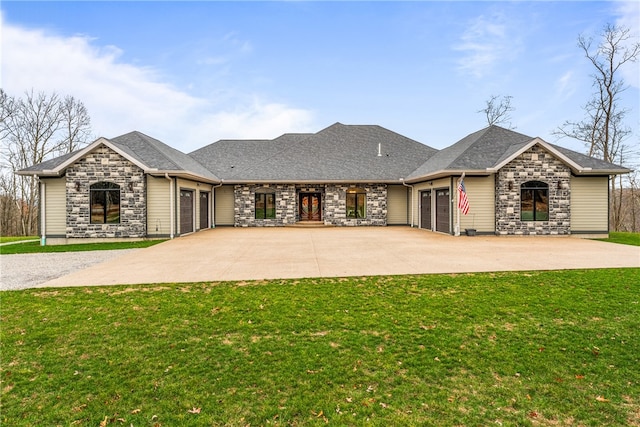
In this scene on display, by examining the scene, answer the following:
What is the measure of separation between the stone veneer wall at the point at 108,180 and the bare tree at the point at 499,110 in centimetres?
2895

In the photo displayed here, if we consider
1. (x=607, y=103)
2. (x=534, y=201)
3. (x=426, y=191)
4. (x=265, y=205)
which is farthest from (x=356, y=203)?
(x=607, y=103)

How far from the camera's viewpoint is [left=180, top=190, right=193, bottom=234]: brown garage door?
54.4ft

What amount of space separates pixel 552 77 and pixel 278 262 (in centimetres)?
2156

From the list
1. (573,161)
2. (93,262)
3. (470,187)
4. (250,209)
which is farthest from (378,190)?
(93,262)

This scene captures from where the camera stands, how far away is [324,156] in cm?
2383

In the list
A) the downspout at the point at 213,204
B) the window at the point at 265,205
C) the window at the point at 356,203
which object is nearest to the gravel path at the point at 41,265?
the downspout at the point at 213,204

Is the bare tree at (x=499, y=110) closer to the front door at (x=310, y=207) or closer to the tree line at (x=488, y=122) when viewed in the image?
the tree line at (x=488, y=122)

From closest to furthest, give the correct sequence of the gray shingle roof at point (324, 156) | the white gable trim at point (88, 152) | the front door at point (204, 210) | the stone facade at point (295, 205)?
the white gable trim at point (88, 152) → the front door at point (204, 210) → the gray shingle roof at point (324, 156) → the stone facade at point (295, 205)

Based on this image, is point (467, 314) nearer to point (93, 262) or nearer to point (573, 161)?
point (93, 262)

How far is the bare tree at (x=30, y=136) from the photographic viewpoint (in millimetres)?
26203

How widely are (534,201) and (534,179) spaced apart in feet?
3.50

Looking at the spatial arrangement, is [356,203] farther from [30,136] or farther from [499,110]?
[30,136]

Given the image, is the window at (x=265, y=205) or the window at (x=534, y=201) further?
the window at (x=265, y=205)

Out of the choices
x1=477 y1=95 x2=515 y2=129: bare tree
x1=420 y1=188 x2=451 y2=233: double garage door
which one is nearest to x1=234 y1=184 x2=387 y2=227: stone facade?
x1=420 y1=188 x2=451 y2=233: double garage door
